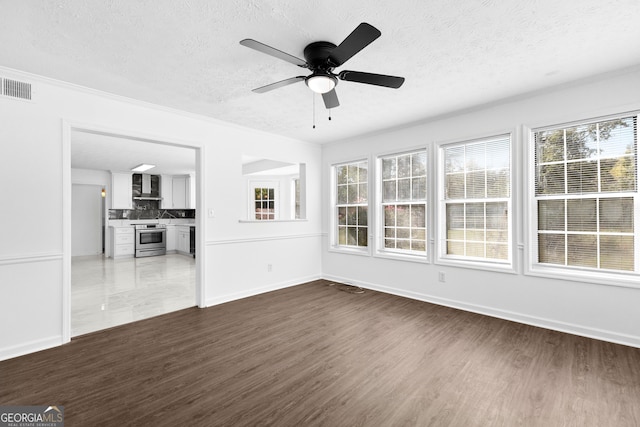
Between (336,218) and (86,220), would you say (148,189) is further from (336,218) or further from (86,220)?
(336,218)

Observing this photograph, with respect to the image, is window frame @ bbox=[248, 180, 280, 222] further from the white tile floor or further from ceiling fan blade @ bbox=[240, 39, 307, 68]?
ceiling fan blade @ bbox=[240, 39, 307, 68]

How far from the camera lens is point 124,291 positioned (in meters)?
4.70

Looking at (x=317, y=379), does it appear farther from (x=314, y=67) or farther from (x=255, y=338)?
(x=314, y=67)

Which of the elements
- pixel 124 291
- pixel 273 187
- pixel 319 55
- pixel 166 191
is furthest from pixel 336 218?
pixel 166 191

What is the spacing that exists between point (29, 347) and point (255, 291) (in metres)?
2.52

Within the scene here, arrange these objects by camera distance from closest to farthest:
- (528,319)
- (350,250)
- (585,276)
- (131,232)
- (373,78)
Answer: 1. (373,78)
2. (585,276)
3. (528,319)
4. (350,250)
5. (131,232)

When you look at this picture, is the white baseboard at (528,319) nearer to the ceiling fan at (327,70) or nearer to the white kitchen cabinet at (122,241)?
the ceiling fan at (327,70)

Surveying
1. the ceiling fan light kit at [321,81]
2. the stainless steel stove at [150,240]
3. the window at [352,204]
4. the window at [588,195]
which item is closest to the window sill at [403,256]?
the window at [352,204]

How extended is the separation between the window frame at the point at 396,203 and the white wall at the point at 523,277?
78 millimetres

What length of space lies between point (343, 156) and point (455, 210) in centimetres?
215

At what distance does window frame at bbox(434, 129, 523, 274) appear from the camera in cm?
341

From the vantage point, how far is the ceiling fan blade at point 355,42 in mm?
1663

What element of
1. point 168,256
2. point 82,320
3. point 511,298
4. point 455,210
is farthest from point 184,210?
point 511,298

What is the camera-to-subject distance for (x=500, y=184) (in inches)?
142
